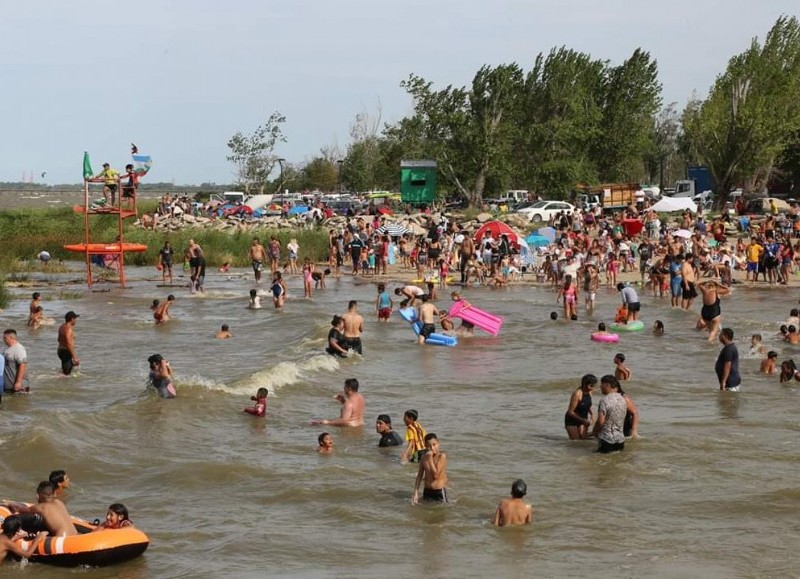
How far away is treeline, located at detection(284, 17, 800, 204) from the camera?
52.5 meters

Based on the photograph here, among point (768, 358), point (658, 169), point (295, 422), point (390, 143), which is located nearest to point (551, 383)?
point (768, 358)

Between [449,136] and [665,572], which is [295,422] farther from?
[449,136]

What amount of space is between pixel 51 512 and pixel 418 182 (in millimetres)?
47122

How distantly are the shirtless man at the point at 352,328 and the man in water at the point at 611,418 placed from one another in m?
7.77

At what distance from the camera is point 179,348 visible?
76.0 feet

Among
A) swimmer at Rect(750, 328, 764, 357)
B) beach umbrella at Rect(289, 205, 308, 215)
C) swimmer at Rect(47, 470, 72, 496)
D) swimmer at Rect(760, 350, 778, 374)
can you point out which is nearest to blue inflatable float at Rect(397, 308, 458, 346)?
swimmer at Rect(750, 328, 764, 357)

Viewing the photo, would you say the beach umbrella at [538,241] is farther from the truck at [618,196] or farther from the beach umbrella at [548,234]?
the truck at [618,196]

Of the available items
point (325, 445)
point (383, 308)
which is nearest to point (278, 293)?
point (383, 308)

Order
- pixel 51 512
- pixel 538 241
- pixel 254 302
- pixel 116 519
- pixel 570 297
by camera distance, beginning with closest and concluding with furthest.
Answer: pixel 51 512 < pixel 116 519 < pixel 570 297 < pixel 254 302 < pixel 538 241

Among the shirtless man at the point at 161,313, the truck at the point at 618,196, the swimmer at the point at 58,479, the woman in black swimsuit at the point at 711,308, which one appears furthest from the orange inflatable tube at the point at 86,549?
the truck at the point at 618,196

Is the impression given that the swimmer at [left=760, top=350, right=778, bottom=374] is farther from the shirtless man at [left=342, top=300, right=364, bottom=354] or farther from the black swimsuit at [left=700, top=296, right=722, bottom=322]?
the shirtless man at [left=342, top=300, right=364, bottom=354]

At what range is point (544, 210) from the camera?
167 ft

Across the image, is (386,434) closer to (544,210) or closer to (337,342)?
(337,342)

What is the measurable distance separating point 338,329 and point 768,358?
300 inches
